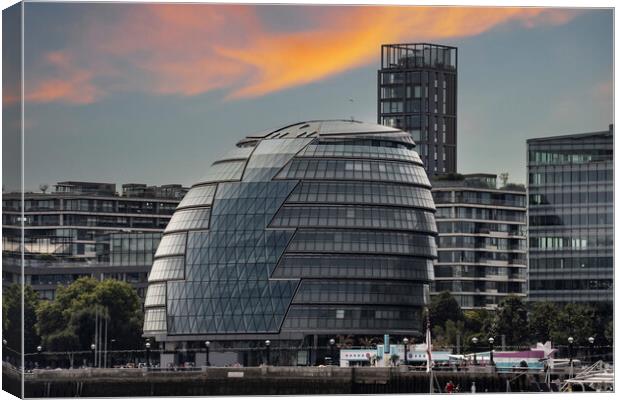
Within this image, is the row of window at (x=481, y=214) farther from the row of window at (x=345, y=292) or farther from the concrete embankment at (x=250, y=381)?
the concrete embankment at (x=250, y=381)

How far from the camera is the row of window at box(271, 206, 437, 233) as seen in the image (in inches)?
6029

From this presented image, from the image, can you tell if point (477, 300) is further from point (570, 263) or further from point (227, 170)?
point (227, 170)

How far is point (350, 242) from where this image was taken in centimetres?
15288

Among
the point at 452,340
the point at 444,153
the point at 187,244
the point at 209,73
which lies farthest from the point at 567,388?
the point at 444,153

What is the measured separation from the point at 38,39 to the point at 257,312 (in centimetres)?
3715

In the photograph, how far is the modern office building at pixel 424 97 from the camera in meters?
192

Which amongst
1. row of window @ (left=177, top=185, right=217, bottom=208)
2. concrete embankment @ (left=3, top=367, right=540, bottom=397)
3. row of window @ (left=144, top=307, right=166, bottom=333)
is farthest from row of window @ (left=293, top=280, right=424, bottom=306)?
concrete embankment @ (left=3, top=367, right=540, bottom=397)

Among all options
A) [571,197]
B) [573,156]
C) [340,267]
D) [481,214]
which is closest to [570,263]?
[571,197]

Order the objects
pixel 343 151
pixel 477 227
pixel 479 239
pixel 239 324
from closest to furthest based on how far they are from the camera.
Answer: pixel 343 151 → pixel 239 324 → pixel 479 239 → pixel 477 227

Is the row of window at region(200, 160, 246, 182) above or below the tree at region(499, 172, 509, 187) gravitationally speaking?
below

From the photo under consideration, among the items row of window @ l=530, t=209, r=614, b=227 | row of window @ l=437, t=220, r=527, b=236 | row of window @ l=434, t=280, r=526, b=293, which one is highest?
row of window @ l=437, t=220, r=527, b=236

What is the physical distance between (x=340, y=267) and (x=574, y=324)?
60.9 ft

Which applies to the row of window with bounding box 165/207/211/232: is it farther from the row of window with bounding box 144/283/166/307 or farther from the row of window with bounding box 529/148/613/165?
the row of window with bounding box 529/148/613/165

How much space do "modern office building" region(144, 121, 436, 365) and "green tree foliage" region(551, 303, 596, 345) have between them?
45.6 feet
